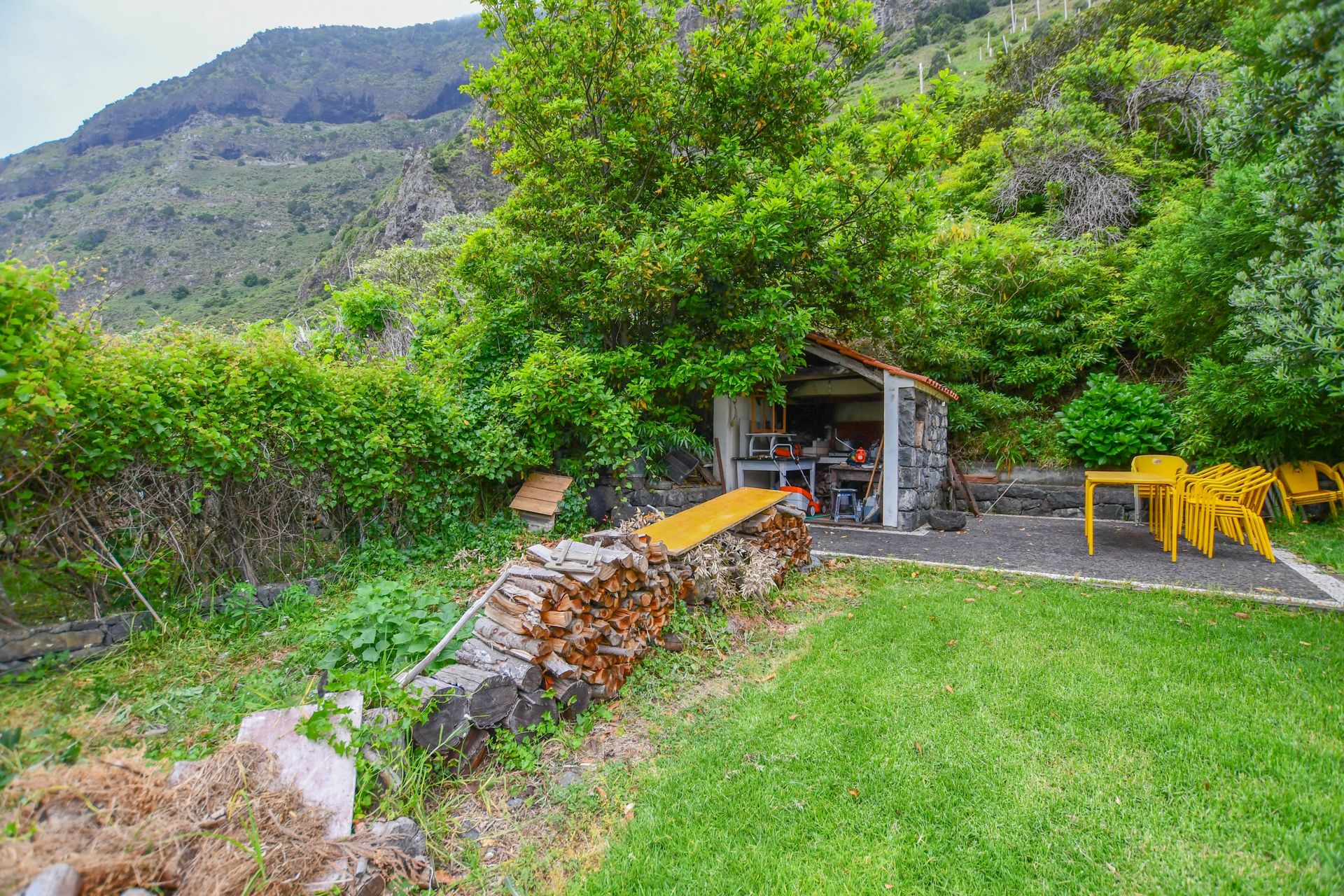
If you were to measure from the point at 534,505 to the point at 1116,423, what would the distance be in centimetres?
896

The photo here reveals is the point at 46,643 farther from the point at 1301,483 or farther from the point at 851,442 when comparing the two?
the point at 1301,483

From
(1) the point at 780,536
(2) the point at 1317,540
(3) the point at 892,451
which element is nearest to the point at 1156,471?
(2) the point at 1317,540

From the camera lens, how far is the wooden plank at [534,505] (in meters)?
5.97

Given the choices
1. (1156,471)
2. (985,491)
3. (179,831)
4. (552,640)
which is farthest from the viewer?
(985,491)

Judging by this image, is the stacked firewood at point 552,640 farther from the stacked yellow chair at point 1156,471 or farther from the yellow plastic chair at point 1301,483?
the yellow plastic chair at point 1301,483

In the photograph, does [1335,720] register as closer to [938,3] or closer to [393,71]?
[938,3]

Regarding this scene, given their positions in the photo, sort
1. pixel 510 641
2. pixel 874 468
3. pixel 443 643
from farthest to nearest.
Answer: pixel 874 468
pixel 510 641
pixel 443 643

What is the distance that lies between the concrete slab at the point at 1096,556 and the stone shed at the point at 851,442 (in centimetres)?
86

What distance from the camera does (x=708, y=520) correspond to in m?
4.82

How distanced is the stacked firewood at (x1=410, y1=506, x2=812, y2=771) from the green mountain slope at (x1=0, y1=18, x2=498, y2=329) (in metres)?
16.5

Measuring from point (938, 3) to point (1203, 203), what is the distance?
46.6 m

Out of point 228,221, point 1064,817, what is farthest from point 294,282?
point 1064,817

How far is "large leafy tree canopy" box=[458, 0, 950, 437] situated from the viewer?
6.16 m

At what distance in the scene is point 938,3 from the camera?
132 feet
